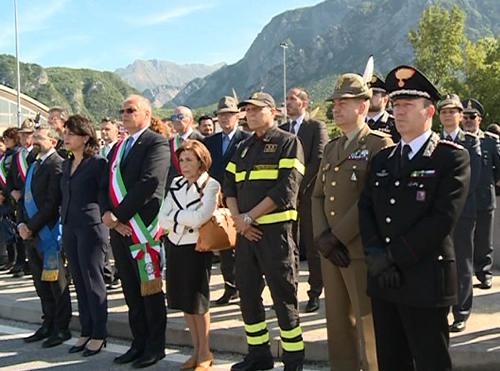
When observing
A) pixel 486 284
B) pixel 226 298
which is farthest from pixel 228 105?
pixel 486 284

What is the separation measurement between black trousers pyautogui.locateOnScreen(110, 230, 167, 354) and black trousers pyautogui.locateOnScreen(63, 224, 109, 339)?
30 centimetres

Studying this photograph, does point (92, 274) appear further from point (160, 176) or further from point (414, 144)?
point (414, 144)

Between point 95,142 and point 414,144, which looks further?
point 95,142

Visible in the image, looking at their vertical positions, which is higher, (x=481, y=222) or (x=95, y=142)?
(x=95, y=142)

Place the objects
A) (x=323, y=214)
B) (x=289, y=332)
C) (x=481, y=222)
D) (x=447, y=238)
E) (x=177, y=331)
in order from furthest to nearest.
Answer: (x=481, y=222) < (x=177, y=331) < (x=289, y=332) < (x=323, y=214) < (x=447, y=238)

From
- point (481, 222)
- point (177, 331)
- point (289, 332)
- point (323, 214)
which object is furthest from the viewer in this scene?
point (481, 222)

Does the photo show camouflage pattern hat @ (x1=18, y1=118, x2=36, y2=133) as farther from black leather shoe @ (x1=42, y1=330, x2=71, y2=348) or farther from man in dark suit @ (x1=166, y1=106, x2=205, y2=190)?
black leather shoe @ (x1=42, y1=330, x2=71, y2=348)

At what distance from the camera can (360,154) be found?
4270 mm

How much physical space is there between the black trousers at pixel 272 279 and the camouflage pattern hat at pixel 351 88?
1204 mm

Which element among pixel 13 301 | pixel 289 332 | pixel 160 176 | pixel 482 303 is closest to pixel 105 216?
pixel 160 176

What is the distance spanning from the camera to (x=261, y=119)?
5.07 metres

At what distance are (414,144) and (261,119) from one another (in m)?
1.75

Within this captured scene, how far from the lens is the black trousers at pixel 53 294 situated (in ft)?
20.8

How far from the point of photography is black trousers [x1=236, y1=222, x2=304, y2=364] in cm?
484
